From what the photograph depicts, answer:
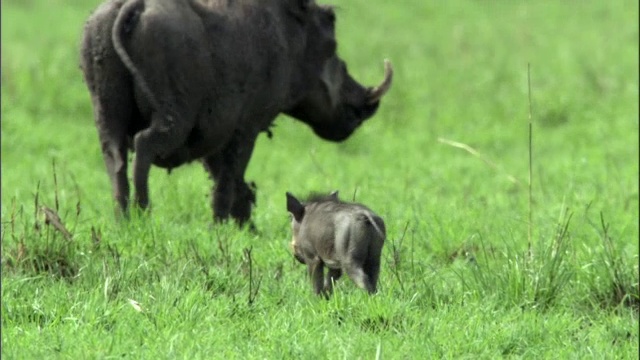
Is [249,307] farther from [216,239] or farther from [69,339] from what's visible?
[216,239]

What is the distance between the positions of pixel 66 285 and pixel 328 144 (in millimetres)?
7041

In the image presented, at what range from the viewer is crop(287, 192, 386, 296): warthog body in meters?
5.64

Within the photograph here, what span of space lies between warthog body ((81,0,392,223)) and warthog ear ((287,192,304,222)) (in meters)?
1.32

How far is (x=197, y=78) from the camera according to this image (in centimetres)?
744

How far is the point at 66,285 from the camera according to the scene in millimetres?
6059

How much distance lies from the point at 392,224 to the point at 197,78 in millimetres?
1322

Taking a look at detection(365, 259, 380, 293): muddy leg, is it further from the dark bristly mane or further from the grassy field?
the dark bristly mane

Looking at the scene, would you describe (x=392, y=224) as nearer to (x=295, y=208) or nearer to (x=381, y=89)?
(x=295, y=208)

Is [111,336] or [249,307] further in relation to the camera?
[249,307]

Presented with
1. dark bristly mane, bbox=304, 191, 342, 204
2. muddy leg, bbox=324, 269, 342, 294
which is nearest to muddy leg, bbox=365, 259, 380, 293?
muddy leg, bbox=324, 269, 342, 294

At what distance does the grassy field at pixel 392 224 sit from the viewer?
548 cm

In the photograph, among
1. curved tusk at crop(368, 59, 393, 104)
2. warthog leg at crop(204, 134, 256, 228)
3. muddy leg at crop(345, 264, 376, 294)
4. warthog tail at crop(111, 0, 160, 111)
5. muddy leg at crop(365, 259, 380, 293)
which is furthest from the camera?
curved tusk at crop(368, 59, 393, 104)

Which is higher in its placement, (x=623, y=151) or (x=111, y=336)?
(x=111, y=336)

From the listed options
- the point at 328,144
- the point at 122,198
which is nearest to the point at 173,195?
the point at 122,198
